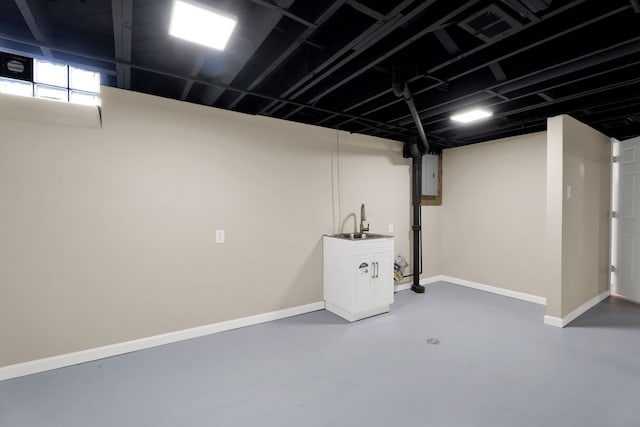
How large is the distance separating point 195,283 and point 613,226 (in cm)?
592

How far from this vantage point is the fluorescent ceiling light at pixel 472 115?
3306 millimetres

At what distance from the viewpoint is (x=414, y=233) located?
477 centimetres

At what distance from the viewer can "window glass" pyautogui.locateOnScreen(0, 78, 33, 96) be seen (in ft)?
7.83

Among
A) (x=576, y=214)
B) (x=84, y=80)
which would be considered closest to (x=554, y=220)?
(x=576, y=214)

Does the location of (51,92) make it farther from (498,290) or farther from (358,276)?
(498,290)

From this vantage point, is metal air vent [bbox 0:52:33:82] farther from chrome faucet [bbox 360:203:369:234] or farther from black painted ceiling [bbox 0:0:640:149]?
chrome faucet [bbox 360:203:369:234]

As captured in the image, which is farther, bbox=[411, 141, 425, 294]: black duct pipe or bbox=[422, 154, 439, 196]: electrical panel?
bbox=[422, 154, 439, 196]: electrical panel

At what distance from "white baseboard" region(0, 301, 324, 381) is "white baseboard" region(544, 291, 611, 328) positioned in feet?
9.73

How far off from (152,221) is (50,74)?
1511mm

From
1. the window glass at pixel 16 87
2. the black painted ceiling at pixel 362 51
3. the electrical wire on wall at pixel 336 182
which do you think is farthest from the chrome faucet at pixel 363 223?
the window glass at pixel 16 87

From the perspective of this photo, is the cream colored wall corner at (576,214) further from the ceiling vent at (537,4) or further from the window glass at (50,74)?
the window glass at (50,74)

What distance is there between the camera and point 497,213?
463 centimetres

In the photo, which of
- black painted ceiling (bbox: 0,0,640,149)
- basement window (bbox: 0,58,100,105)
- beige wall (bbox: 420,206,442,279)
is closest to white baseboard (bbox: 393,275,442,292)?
beige wall (bbox: 420,206,442,279)

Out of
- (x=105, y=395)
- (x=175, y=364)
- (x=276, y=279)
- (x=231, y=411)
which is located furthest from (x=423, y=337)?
(x=105, y=395)
